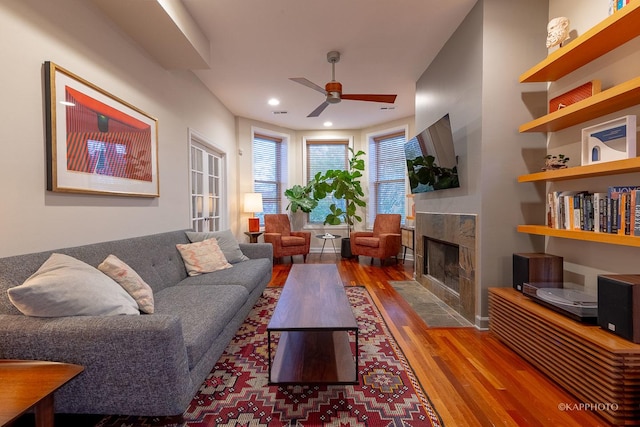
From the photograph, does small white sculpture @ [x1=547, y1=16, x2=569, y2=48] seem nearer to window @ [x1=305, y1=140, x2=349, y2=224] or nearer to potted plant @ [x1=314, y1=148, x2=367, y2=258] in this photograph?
potted plant @ [x1=314, y1=148, x2=367, y2=258]

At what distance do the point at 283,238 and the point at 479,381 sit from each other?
3980 millimetres

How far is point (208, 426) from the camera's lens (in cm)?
140

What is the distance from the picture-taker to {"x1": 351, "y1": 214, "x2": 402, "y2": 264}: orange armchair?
499cm

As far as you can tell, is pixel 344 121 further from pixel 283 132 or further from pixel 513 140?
pixel 513 140

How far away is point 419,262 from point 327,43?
2899 mm

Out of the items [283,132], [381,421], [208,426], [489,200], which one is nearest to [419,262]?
A: [489,200]

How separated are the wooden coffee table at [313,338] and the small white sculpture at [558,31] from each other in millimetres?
2401

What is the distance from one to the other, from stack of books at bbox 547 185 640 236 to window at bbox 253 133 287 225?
4905 millimetres

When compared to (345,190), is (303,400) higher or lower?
lower

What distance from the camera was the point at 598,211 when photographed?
5.78 ft

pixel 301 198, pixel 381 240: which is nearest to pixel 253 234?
pixel 301 198

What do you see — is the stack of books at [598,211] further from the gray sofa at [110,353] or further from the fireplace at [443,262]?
the gray sofa at [110,353]

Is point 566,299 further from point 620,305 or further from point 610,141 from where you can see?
point 610,141

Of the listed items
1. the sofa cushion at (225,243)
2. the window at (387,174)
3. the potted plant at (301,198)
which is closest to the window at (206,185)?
the sofa cushion at (225,243)
